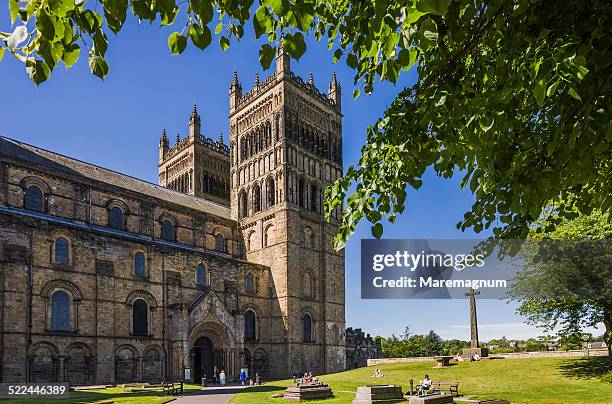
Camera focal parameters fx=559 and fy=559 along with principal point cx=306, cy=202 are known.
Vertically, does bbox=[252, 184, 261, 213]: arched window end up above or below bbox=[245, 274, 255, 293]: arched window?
above

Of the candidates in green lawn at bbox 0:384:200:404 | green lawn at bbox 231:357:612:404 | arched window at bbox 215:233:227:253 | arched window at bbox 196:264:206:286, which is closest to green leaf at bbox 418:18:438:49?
green lawn at bbox 231:357:612:404

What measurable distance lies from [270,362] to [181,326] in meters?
11.2

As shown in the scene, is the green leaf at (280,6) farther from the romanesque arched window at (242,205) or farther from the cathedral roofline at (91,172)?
the romanesque arched window at (242,205)

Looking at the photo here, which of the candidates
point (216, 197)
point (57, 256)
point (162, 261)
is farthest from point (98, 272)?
point (216, 197)

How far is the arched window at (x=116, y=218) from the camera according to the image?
43.3 meters

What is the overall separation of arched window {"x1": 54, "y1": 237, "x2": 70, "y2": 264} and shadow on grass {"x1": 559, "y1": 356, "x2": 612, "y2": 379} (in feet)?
105

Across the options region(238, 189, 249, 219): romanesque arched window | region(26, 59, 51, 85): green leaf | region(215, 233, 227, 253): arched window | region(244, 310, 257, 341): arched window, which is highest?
region(238, 189, 249, 219): romanesque arched window

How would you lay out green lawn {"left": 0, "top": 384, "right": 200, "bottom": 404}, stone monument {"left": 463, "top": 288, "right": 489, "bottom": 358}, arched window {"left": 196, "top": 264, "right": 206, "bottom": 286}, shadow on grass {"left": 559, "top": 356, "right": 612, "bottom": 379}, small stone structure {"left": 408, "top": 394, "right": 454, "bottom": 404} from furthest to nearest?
1. stone monument {"left": 463, "top": 288, "right": 489, "bottom": 358}
2. arched window {"left": 196, "top": 264, "right": 206, "bottom": 286}
3. shadow on grass {"left": 559, "top": 356, "right": 612, "bottom": 379}
4. green lawn {"left": 0, "top": 384, "right": 200, "bottom": 404}
5. small stone structure {"left": 408, "top": 394, "right": 454, "bottom": 404}

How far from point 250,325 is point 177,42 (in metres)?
45.4

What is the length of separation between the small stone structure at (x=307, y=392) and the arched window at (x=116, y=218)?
22102 mm

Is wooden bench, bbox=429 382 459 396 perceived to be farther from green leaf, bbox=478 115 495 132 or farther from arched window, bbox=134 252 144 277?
green leaf, bbox=478 115 495 132

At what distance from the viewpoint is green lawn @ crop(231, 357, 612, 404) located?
26.3 meters

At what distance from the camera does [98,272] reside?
122 feet

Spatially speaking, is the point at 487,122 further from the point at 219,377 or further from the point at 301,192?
the point at 301,192
